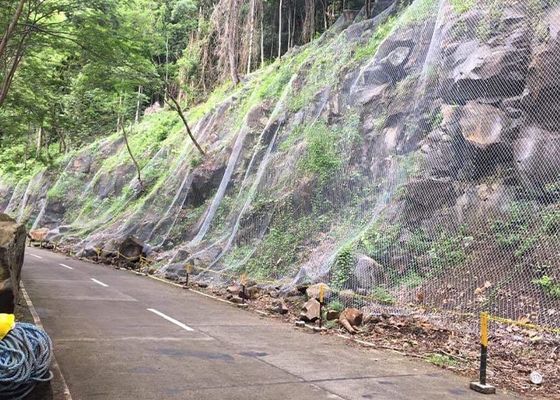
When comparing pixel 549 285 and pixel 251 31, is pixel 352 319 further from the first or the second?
pixel 251 31

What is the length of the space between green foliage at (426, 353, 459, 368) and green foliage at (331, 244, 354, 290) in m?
3.41

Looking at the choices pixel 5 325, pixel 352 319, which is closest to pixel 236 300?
pixel 352 319

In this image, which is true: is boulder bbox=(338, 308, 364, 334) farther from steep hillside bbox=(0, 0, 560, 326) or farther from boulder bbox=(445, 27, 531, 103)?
boulder bbox=(445, 27, 531, 103)

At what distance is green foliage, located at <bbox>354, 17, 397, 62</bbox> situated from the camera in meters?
16.8

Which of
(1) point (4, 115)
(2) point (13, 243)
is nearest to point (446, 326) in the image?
(2) point (13, 243)

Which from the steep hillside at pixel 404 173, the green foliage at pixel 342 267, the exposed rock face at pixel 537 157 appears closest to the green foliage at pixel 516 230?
the steep hillside at pixel 404 173

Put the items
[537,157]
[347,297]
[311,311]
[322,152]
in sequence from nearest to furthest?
[537,157] → [311,311] → [347,297] → [322,152]

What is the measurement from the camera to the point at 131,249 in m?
22.8

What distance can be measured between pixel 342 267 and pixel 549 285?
4.17 meters

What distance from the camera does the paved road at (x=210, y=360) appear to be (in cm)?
612

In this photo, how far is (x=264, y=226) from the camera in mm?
16078

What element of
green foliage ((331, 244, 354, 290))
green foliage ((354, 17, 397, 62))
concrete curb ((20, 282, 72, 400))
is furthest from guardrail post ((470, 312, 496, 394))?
green foliage ((354, 17, 397, 62))

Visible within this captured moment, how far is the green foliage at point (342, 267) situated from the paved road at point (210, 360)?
1579 mm

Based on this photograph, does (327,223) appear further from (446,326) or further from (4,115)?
(4,115)
